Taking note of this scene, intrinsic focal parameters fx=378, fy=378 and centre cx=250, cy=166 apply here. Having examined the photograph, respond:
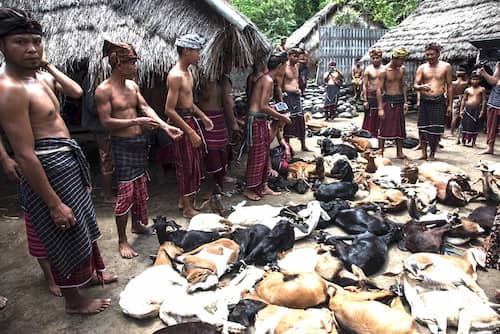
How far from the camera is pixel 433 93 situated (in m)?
6.17

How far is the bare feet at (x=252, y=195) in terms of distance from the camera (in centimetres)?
482

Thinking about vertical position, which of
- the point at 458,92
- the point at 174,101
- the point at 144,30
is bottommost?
the point at 458,92

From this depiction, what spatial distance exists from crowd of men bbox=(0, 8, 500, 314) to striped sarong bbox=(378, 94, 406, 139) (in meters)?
0.02

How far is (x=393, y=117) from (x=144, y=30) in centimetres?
427

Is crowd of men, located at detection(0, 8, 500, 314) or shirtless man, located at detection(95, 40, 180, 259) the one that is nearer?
crowd of men, located at detection(0, 8, 500, 314)

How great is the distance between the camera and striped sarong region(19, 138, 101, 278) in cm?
233

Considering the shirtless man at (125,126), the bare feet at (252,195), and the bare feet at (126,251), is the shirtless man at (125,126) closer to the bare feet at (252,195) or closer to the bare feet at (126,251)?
the bare feet at (126,251)

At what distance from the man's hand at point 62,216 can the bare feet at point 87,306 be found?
2.26 feet

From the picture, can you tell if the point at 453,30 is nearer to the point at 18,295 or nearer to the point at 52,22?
the point at 52,22

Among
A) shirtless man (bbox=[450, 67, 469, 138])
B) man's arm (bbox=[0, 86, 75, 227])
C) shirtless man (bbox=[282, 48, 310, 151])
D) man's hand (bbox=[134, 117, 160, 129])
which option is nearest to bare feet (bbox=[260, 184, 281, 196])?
shirtless man (bbox=[282, 48, 310, 151])

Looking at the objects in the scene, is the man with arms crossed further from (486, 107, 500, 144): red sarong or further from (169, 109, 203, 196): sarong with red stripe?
(486, 107, 500, 144): red sarong

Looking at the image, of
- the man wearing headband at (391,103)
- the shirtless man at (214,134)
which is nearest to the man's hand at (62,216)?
the shirtless man at (214,134)

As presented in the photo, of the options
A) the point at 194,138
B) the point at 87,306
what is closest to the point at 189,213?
the point at 194,138

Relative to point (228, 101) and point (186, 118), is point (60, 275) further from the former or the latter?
point (228, 101)
